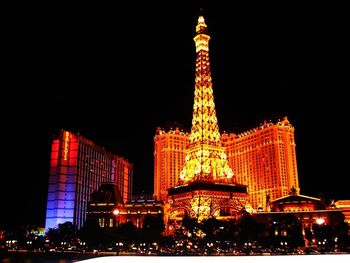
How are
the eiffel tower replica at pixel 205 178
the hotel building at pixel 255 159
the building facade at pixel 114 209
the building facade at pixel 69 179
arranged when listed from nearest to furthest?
the eiffel tower replica at pixel 205 178
the building facade at pixel 69 179
the building facade at pixel 114 209
the hotel building at pixel 255 159

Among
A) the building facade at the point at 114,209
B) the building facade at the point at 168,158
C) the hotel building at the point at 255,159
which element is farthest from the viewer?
the building facade at the point at 168,158

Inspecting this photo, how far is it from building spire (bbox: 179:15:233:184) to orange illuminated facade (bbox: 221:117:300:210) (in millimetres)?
21461

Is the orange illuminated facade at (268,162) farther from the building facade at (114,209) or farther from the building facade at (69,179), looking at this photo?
the building facade at (69,179)

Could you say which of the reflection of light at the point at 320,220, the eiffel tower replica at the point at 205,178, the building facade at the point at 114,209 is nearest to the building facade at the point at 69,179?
the building facade at the point at 114,209

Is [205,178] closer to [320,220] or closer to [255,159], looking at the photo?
[320,220]

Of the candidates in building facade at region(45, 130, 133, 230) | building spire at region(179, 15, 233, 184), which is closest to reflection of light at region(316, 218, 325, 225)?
building spire at region(179, 15, 233, 184)

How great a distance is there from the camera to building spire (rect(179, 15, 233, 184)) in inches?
3725

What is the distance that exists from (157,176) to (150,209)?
30.0 metres

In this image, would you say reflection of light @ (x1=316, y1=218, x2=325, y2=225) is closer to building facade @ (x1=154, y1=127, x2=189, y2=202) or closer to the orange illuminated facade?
the orange illuminated facade

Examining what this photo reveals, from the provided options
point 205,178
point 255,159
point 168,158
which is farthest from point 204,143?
point 168,158

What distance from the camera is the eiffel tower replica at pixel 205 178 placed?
299ft

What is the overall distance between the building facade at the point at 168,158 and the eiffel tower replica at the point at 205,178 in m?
26.4

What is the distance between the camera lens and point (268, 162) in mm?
116000

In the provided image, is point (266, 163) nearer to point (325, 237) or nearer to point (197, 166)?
point (197, 166)
